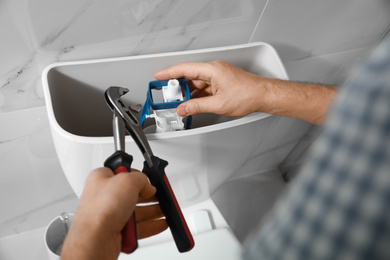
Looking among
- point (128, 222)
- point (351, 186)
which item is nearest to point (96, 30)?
point (128, 222)

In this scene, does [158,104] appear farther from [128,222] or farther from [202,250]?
[202,250]

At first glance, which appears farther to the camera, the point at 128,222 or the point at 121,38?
the point at 121,38

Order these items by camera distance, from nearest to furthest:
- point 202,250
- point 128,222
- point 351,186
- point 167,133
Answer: point 351,186
point 128,222
point 167,133
point 202,250

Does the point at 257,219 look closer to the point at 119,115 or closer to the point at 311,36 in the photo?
the point at 311,36

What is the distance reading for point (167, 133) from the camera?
431 millimetres

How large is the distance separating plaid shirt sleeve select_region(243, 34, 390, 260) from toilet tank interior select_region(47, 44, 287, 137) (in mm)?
389

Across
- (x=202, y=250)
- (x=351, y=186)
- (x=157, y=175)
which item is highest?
(x=351, y=186)

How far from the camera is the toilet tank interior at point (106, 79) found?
477mm

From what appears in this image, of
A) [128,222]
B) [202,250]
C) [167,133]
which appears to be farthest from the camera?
[202,250]

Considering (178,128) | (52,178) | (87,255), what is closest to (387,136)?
(87,255)

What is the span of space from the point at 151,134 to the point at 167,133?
22 mm

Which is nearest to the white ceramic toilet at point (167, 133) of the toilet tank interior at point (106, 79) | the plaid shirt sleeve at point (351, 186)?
the toilet tank interior at point (106, 79)

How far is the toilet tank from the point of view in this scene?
17.0 inches

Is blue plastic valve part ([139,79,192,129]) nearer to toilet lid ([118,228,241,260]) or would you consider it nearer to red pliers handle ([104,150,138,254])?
red pliers handle ([104,150,138,254])
